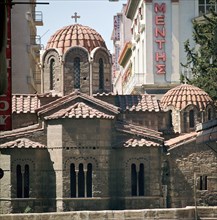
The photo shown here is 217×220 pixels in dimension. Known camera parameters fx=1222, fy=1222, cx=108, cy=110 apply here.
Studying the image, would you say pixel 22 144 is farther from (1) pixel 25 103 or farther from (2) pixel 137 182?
(1) pixel 25 103

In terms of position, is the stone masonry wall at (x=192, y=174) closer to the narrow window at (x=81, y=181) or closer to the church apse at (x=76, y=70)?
the narrow window at (x=81, y=181)

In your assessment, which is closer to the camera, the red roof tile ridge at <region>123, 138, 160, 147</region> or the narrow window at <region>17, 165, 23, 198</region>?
the narrow window at <region>17, 165, 23, 198</region>

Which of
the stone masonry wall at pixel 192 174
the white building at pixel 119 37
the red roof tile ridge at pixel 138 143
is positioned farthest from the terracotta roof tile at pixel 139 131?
the white building at pixel 119 37

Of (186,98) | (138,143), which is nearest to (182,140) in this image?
(138,143)

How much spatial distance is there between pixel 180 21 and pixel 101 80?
31.3 meters

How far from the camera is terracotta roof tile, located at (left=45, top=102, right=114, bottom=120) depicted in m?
62.3

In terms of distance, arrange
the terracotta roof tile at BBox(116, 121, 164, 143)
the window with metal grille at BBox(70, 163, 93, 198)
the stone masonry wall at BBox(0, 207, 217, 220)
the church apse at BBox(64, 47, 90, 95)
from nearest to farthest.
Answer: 1. the stone masonry wall at BBox(0, 207, 217, 220)
2. the window with metal grille at BBox(70, 163, 93, 198)
3. the terracotta roof tile at BBox(116, 121, 164, 143)
4. the church apse at BBox(64, 47, 90, 95)

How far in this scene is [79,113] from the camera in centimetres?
6253

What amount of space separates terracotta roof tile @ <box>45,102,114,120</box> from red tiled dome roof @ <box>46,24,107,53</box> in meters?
7.11

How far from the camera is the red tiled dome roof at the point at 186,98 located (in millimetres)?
72438

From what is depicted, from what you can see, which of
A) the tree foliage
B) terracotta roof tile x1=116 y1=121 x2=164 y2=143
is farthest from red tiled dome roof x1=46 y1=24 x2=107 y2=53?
the tree foliage

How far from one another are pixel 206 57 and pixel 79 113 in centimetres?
2709

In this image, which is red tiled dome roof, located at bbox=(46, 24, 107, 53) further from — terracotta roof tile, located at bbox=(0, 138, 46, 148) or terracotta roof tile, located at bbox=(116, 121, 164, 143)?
terracotta roof tile, located at bbox=(0, 138, 46, 148)

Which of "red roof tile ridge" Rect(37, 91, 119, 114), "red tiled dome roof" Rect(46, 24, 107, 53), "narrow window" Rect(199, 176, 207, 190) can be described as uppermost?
"red tiled dome roof" Rect(46, 24, 107, 53)
